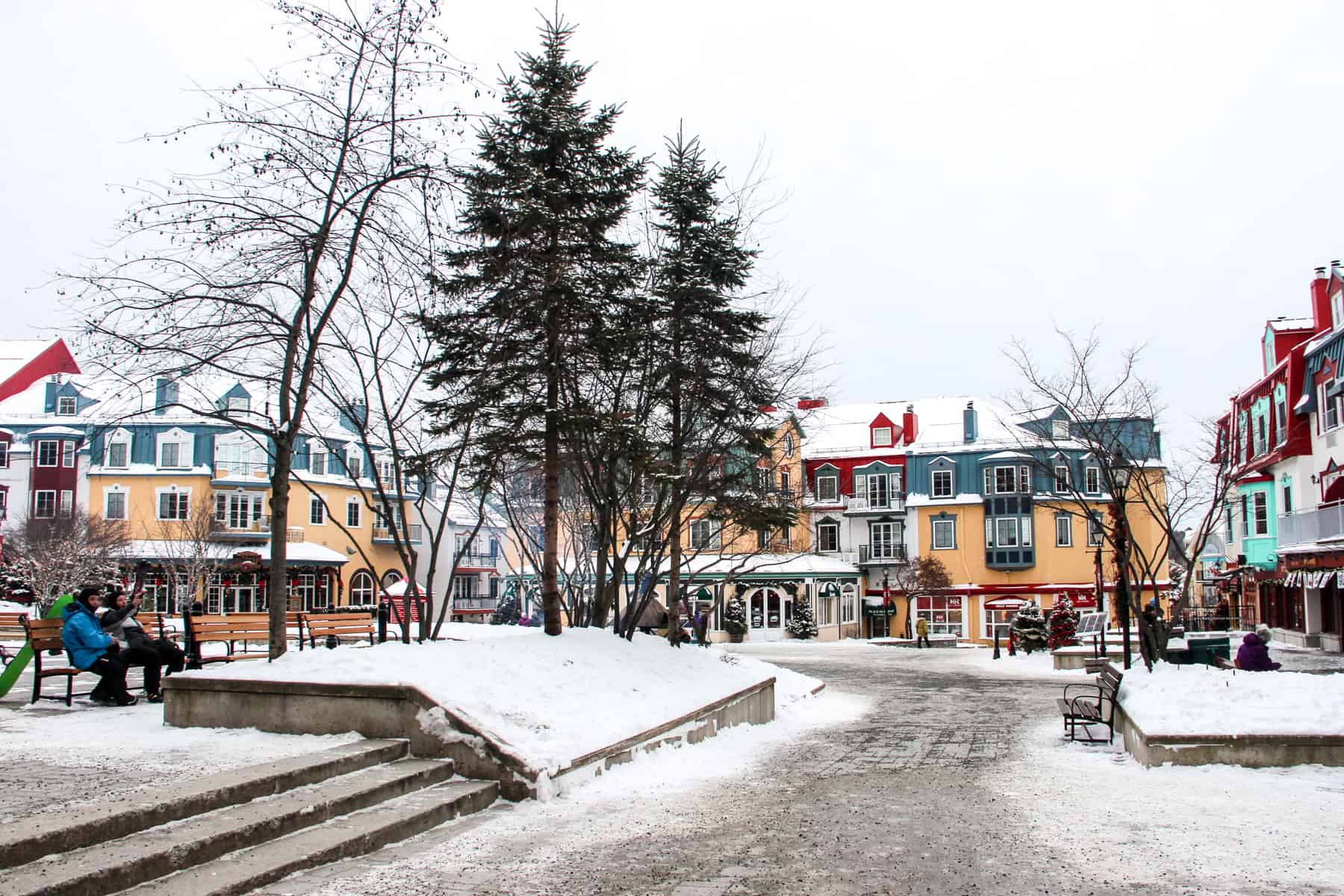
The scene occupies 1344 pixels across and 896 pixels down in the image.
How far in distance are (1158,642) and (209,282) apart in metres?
13.3

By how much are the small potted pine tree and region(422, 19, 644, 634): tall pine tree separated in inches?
1311

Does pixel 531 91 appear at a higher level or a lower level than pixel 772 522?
higher

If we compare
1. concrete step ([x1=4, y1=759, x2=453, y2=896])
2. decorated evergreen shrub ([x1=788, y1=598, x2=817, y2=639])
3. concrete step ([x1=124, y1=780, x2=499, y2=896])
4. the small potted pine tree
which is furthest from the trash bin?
Answer: the small potted pine tree

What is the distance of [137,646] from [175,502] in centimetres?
4455

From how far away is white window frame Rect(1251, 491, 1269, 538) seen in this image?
129 feet

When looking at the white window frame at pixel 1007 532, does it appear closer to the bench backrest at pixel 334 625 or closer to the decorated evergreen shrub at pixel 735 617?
the decorated evergreen shrub at pixel 735 617

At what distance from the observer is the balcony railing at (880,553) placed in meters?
54.4

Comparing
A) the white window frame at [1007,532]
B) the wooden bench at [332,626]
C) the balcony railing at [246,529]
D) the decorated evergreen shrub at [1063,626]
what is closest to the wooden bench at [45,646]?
the wooden bench at [332,626]

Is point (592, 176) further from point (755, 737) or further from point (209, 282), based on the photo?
point (755, 737)

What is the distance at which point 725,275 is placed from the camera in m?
17.8

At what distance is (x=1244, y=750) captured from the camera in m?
9.57

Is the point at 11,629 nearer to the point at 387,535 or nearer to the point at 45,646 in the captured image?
the point at 45,646

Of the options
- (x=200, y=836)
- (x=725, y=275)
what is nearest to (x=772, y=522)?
(x=725, y=275)

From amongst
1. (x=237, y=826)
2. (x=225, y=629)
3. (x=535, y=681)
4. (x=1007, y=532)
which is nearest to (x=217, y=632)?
(x=225, y=629)
